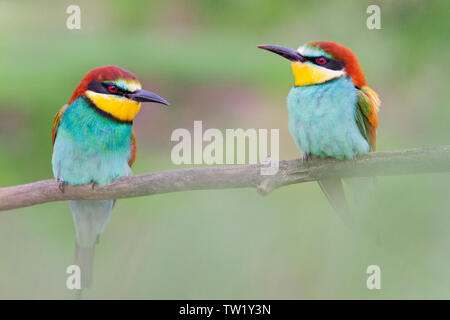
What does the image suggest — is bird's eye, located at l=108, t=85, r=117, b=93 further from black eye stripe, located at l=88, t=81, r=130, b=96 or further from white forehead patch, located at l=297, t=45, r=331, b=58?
white forehead patch, located at l=297, t=45, r=331, b=58

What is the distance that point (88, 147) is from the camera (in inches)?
96.7

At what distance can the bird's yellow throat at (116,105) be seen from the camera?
2.32 m

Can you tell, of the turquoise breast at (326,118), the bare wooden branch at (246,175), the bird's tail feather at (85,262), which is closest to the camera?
the bare wooden branch at (246,175)

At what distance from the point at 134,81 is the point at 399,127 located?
1278 mm

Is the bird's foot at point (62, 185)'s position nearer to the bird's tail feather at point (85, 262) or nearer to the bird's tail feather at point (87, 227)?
the bird's tail feather at point (87, 227)

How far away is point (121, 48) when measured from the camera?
313 centimetres

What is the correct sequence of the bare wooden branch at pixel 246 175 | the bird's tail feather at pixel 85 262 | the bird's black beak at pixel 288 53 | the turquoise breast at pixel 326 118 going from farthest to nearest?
the bird's tail feather at pixel 85 262, the turquoise breast at pixel 326 118, the bird's black beak at pixel 288 53, the bare wooden branch at pixel 246 175

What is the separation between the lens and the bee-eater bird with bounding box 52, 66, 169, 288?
2.31m

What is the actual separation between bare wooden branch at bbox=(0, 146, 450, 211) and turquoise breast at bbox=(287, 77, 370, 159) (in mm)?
63

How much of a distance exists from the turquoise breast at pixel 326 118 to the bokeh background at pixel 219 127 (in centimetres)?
22

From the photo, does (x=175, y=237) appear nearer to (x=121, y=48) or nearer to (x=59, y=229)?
→ (x=59, y=229)

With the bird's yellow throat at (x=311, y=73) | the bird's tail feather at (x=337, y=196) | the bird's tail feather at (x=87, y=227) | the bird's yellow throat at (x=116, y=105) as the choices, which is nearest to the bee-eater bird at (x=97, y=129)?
the bird's yellow throat at (x=116, y=105)

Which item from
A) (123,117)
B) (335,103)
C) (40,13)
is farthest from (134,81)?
(40,13)

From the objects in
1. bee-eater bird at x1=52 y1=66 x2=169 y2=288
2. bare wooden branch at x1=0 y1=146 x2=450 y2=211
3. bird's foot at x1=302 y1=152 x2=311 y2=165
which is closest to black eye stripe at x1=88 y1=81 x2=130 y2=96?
bee-eater bird at x1=52 y1=66 x2=169 y2=288
